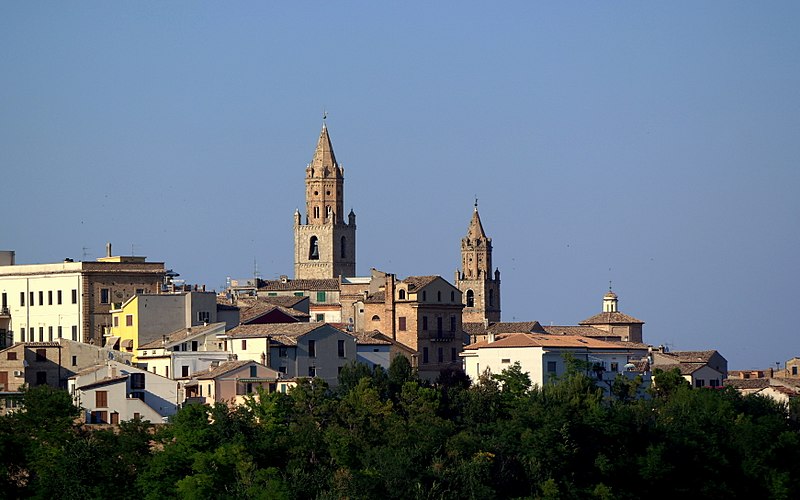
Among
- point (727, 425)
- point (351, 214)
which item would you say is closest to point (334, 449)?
point (727, 425)

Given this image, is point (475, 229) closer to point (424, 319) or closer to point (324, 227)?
point (324, 227)

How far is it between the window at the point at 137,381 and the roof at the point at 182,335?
17.5 ft

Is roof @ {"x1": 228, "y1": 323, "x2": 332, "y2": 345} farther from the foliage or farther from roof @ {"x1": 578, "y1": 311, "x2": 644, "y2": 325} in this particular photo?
roof @ {"x1": 578, "y1": 311, "x2": 644, "y2": 325}

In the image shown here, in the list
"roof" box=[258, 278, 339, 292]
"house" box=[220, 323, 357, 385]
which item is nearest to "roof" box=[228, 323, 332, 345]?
"house" box=[220, 323, 357, 385]

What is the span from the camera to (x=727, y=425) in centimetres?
8144

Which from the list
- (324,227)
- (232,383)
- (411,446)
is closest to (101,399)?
(232,383)

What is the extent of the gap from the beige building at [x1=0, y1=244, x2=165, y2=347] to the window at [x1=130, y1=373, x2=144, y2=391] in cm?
1091

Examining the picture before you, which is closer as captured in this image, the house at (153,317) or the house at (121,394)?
the house at (121,394)

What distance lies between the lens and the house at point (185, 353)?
81.9 m

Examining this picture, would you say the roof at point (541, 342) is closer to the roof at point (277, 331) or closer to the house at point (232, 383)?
the roof at point (277, 331)

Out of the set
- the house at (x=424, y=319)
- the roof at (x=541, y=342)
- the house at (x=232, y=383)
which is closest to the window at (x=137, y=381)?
the house at (x=232, y=383)

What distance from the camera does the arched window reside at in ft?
468

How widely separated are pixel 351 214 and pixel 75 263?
56680 mm

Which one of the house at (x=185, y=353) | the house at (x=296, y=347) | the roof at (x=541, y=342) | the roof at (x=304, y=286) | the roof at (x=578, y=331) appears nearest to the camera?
the house at (x=185, y=353)
